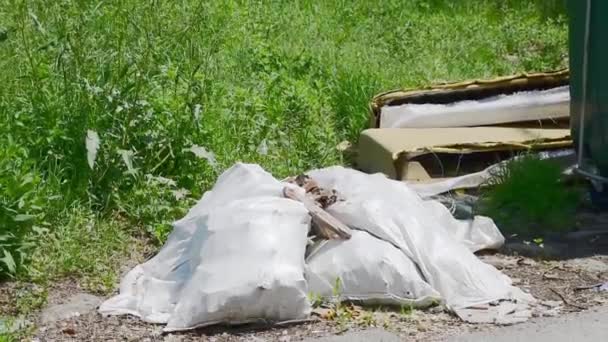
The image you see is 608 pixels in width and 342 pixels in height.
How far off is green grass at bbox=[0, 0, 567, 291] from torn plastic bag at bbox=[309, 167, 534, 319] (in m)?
1.05

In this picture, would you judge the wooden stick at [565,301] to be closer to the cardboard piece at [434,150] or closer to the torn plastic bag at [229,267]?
the torn plastic bag at [229,267]

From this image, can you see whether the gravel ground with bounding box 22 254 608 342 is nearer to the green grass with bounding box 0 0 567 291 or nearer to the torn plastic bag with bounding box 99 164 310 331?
the torn plastic bag with bounding box 99 164 310 331

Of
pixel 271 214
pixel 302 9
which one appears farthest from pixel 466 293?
pixel 302 9

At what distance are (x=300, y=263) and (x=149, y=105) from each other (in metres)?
1.81

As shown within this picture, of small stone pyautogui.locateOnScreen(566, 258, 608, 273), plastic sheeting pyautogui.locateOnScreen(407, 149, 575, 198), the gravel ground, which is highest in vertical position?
plastic sheeting pyautogui.locateOnScreen(407, 149, 575, 198)

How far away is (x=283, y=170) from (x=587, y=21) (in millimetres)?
1871

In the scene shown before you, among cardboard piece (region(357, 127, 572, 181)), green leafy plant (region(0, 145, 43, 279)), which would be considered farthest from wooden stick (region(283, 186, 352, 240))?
cardboard piece (region(357, 127, 572, 181))

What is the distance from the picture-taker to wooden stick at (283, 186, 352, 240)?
211 inches

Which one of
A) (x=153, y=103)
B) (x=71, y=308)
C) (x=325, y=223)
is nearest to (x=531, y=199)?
(x=325, y=223)

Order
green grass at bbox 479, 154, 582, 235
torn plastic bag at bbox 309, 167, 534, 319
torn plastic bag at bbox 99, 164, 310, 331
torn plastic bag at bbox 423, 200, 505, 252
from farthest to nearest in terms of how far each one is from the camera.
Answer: green grass at bbox 479, 154, 582, 235
torn plastic bag at bbox 423, 200, 505, 252
torn plastic bag at bbox 309, 167, 534, 319
torn plastic bag at bbox 99, 164, 310, 331

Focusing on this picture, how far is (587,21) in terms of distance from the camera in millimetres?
6305

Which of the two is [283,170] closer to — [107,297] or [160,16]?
[160,16]

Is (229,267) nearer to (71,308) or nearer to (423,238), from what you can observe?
(71,308)

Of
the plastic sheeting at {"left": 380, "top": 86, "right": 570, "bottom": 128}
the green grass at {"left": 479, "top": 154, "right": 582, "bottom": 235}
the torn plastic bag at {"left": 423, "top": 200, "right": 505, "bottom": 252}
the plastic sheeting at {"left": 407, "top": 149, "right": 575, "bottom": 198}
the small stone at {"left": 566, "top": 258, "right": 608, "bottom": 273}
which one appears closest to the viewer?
the small stone at {"left": 566, "top": 258, "right": 608, "bottom": 273}
